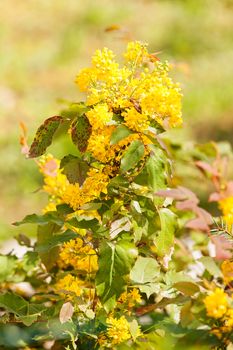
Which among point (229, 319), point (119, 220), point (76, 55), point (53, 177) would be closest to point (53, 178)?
point (53, 177)

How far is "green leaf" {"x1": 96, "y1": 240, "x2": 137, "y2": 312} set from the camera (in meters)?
1.39

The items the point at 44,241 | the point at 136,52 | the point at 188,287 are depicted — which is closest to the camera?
the point at 188,287

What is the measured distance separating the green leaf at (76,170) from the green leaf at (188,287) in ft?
1.00

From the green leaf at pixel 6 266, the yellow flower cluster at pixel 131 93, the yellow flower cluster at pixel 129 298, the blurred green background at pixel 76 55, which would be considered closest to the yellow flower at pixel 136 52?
the yellow flower cluster at pixel 131 93

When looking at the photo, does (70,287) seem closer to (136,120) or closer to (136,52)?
(136,120)

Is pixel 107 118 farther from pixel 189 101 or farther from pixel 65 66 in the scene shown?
pixel 65 66

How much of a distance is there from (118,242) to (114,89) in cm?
32

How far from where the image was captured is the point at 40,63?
263 inches

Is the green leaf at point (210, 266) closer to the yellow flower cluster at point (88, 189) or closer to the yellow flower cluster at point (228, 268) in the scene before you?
the yellow flower cluster at point (228, 268)

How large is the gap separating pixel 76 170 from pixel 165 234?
24 centimetres

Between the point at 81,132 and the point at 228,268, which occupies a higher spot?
→ the point at 81,132

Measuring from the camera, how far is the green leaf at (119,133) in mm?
1362

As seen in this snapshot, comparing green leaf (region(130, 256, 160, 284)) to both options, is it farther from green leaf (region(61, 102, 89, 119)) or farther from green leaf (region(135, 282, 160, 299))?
green leaf (region(61, 102, 89, 119))

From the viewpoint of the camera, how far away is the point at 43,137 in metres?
1.46
